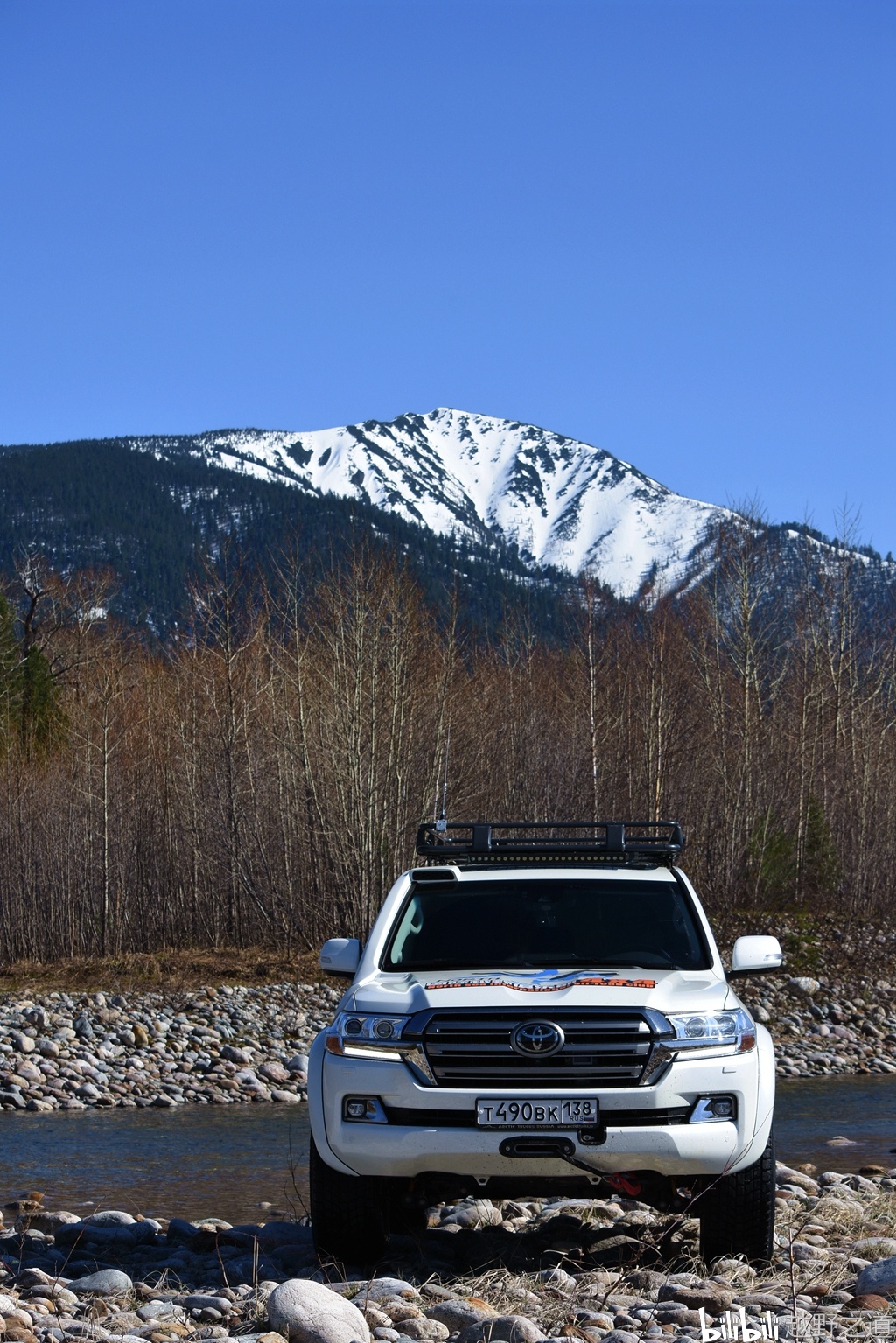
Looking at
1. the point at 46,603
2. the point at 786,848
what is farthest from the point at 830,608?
the point at 46,603

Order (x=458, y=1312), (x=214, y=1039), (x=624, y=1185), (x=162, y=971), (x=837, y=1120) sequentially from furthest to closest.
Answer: (x=162, y=971) → (x=214, y=1039) → (x=837, y=1120) → (x=624, y=1185) → (x=458, y=1312)

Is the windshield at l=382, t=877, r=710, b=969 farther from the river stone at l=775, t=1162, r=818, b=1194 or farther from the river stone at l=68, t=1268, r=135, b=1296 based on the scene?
the river stone at l=775, t=1162, r=818, b=1194

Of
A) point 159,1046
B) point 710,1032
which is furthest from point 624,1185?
point 159,1046

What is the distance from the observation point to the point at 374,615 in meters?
26.0

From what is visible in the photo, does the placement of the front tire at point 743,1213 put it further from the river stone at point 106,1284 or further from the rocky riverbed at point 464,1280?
the river stone at point 106,1284

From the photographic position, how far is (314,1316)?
541 cm

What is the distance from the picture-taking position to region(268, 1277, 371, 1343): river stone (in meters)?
5.34

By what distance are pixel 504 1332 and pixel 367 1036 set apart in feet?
4.72

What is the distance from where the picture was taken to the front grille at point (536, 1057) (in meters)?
6.16

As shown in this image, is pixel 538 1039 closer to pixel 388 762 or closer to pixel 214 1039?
pixel 214 1039

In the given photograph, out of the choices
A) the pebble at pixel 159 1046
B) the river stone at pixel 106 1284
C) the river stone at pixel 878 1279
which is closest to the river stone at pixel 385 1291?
the river stone at pixel 106 1284

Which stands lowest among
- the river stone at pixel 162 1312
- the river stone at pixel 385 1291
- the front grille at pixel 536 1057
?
the river stone at pixel 162 1312

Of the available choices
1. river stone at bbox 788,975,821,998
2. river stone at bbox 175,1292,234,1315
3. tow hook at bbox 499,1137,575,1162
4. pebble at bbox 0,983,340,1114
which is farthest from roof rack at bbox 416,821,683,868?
river stone at bbox 788,975,821,998

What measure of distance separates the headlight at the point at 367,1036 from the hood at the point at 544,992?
5 cm
